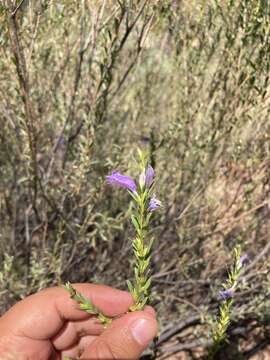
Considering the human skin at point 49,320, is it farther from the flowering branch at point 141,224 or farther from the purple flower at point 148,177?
the purple flower at point 148,177

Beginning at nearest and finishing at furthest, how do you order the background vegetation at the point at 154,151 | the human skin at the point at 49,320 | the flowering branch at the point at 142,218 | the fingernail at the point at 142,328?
the flowering branch at the point at 142,218, the fingernail at the point at 142,328, the human skin at the point at 49,320, the background vegetation at the point at 154,151

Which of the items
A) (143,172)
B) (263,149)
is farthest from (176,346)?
(143,172)

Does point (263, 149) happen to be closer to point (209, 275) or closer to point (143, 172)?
point (209, 275)

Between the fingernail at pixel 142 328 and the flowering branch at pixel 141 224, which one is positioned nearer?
the flowering branch at pixel 141 224

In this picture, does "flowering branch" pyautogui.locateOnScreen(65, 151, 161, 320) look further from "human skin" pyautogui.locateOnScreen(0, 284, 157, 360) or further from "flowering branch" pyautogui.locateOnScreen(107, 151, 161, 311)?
"human skin" pyautogui.locateOnScreen(0, 284, 157, 360)

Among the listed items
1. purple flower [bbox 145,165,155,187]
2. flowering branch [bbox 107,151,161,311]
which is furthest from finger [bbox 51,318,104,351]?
purple flower [bbox 145,165,155,187]

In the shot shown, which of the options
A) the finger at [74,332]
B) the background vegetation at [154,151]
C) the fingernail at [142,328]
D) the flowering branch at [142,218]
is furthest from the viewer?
the background vegetation at [154,151]

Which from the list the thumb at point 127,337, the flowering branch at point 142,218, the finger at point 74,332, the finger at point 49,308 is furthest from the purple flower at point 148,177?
the finger at point 74,332
